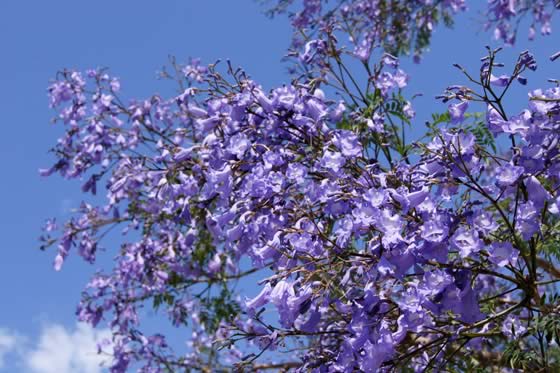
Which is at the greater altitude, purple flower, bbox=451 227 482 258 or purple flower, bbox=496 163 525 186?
purple flower, bbox=496 163 525 186

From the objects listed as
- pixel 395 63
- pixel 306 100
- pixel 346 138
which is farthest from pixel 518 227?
pixel 395 63

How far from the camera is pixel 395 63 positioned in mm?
4684

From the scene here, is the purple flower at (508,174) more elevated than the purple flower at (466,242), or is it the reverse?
the purple flower at (508,174)

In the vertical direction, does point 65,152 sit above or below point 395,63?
above

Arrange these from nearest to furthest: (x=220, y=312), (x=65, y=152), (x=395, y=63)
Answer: (x=395, y=63)
(x=220, y=312)
(x=65, y=152)

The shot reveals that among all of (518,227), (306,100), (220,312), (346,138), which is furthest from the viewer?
(220,312)

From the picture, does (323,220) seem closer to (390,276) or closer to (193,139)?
(390,276)

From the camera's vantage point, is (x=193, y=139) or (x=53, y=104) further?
(x=53, y=104)

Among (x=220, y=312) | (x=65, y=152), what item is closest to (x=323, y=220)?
(x=220, y=312)

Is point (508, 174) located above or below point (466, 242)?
above

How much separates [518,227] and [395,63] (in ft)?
6.55

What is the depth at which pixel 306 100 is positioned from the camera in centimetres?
379

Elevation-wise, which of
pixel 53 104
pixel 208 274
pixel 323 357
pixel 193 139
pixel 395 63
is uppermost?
pixel 53 104

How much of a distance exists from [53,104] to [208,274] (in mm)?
1991
